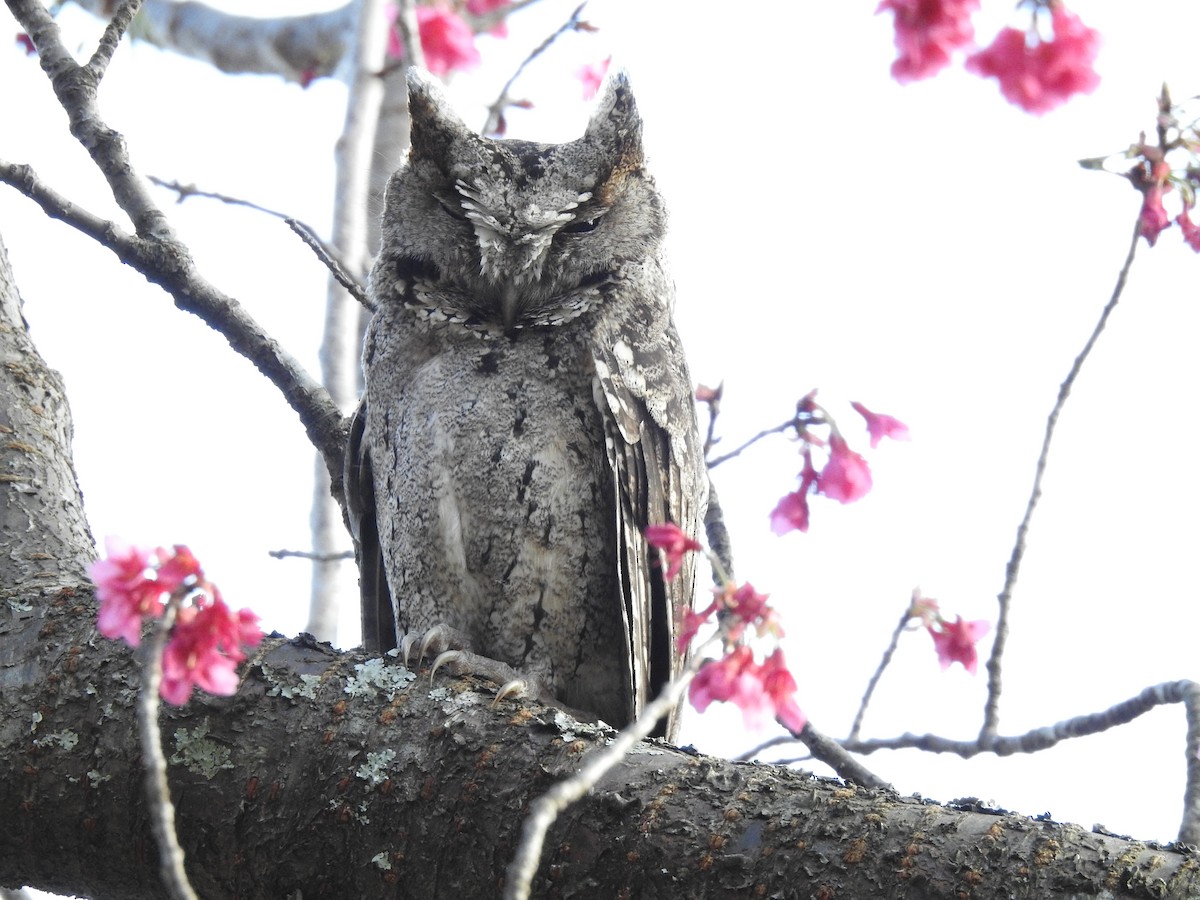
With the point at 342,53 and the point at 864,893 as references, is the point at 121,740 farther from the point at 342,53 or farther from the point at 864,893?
the point at 342,53

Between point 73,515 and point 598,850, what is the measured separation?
138 cm

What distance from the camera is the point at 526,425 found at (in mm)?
2951

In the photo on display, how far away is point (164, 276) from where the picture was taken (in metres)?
2.78

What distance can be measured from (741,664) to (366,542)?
162cm

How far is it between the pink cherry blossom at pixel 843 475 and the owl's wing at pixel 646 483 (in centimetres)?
61

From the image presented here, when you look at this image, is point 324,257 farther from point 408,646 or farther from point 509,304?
point 408,646

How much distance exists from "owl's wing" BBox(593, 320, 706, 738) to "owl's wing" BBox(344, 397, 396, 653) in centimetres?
67

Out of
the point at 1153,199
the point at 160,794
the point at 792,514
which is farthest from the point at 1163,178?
the point at 160,794

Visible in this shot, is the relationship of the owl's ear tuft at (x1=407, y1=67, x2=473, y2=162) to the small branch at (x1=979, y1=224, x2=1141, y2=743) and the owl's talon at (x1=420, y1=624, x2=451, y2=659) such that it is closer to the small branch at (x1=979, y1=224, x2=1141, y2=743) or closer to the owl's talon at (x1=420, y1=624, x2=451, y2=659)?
the owl's talon at (x1=420, y1=624, x2=451, y2=659)

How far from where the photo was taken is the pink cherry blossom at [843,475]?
2.35 metres

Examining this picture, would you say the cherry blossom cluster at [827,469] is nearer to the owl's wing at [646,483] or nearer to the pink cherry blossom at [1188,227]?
the owl's wing at [646,483]

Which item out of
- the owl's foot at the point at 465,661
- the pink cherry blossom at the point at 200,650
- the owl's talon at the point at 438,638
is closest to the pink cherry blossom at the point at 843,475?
the owl's foot at the point at 465,661

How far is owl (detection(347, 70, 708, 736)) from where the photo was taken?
9.60ft

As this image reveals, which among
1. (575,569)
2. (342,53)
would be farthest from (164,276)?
(342,53)
